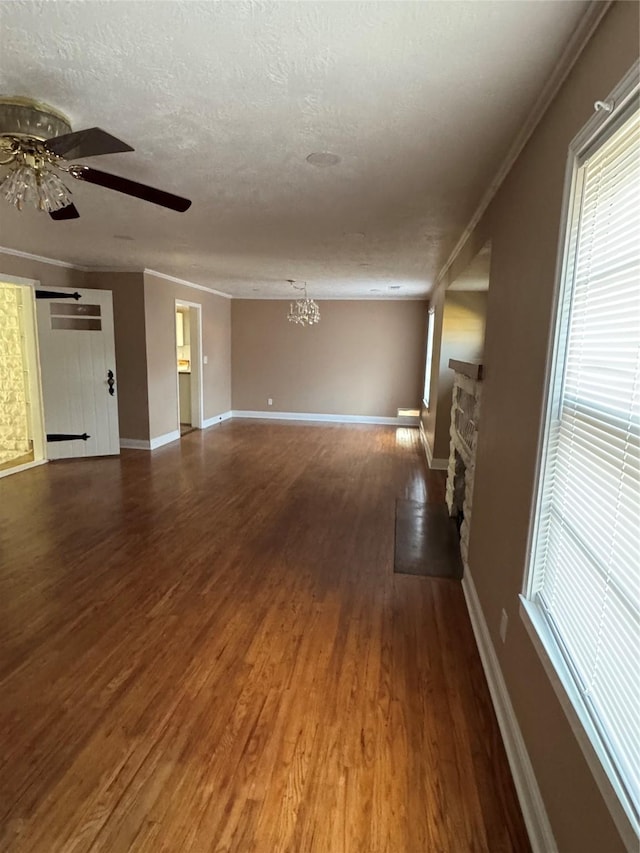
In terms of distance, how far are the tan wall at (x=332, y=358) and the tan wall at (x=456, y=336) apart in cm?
303

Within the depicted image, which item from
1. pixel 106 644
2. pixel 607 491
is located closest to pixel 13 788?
pixel 106 644

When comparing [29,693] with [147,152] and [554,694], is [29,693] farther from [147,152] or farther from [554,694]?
[147,152]

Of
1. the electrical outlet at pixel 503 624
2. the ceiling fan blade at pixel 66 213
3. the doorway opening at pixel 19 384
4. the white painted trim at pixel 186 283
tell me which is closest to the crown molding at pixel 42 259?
the doorway opening at pixel 19 384

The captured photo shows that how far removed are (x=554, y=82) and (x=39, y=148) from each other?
1915 millimetres

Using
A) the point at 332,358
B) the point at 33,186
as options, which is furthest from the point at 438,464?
the point at 33,186

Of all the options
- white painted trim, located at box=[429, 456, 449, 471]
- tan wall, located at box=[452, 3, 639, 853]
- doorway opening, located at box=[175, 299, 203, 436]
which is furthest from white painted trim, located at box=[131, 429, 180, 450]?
tan wall, located at box=[452, 3, 639, 853]

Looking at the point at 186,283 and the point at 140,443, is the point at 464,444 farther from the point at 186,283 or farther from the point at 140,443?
the point at 186,283

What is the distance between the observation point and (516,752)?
62.8 inches

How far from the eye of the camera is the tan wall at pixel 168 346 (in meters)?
6.04

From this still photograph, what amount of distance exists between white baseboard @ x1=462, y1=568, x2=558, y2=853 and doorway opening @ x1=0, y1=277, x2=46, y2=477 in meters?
5.12

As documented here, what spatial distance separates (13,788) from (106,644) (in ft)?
2.45

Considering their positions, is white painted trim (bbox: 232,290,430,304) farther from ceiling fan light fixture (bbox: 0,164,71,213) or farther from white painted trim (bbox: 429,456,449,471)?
ceiling fan light fixture (bbox: 0,164,71,213)

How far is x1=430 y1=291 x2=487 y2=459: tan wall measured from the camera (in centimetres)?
496

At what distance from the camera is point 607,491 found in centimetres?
114
